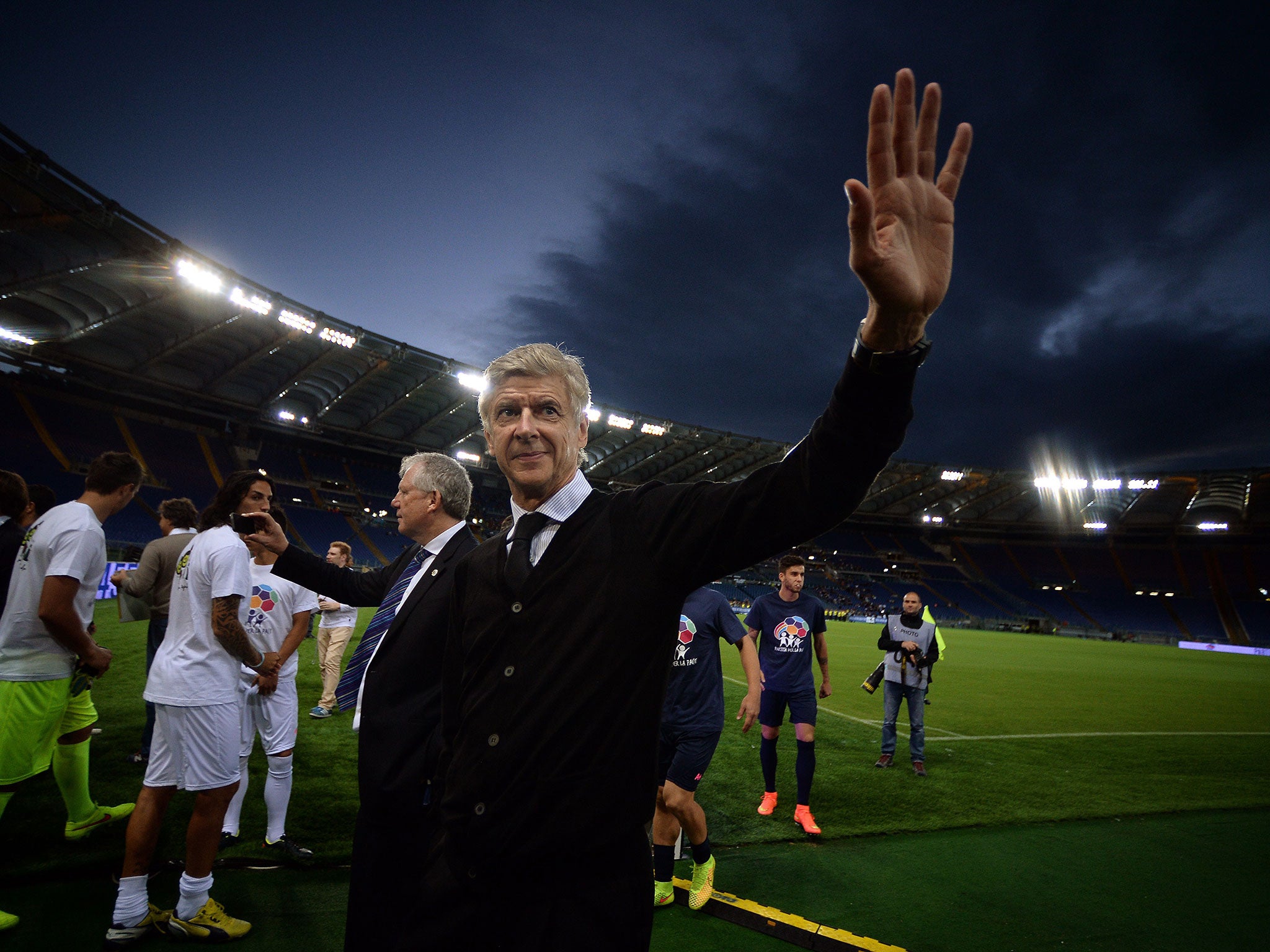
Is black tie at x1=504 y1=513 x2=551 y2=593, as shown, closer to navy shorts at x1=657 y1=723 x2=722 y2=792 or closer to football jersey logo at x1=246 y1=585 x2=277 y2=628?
navy shorts at x1=657 y1=723 x2=722 y2=792

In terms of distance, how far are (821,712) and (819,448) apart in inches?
435

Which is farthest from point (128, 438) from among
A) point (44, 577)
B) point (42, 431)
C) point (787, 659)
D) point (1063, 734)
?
point (1063, 734)

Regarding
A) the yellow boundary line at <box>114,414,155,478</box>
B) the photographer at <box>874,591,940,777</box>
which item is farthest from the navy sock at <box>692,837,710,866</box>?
the yellow boundary line at <box>114,414,155,478</box>

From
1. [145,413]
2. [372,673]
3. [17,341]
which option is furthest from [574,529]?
[145,413]

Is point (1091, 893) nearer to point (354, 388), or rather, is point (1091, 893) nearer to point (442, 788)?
point (442, 788)

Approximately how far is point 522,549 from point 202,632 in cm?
280

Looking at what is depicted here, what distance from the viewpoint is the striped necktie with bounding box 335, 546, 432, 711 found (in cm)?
276

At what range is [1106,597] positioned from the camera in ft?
164

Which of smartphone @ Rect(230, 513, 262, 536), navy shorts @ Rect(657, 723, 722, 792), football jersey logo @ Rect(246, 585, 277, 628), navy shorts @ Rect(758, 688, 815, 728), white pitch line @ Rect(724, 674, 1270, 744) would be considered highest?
smartphone @ Rect(230, 513, 262, 536)

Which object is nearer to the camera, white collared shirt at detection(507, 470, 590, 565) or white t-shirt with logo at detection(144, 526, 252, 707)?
white collared shirt at detection(507, 470, 590, 565)

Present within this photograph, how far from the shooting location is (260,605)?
4.81 meters

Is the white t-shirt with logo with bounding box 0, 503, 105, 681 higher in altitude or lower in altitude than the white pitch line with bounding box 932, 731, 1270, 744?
higher

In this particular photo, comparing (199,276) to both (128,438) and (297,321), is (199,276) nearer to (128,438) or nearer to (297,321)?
(297,321)

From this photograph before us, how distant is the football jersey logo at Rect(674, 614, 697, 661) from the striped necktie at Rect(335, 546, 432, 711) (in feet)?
7.49
